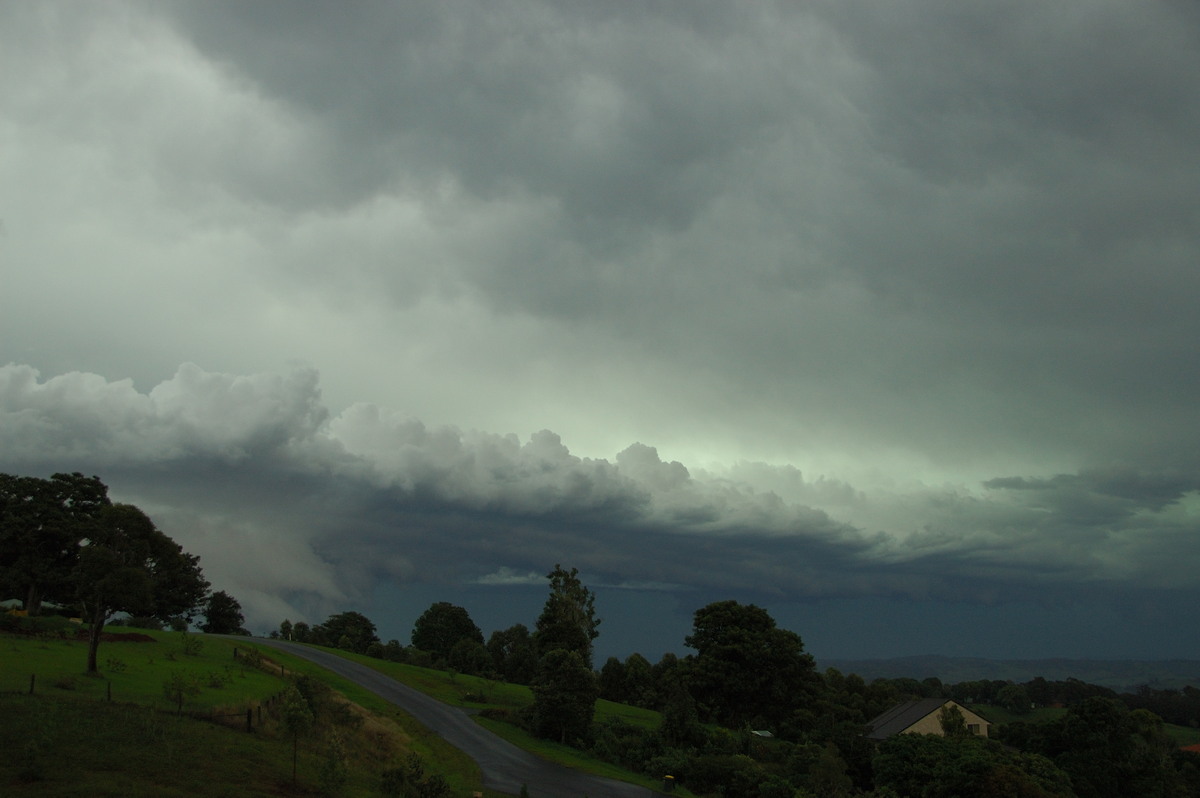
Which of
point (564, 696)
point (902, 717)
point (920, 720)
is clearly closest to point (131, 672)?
point (564, 696)

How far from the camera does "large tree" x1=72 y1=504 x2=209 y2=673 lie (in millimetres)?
40562

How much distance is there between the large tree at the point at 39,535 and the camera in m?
66.8

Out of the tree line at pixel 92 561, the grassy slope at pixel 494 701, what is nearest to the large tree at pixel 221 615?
the tree line at pixel 92 561

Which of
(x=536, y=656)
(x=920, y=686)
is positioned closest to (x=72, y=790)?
(x=536, y=656)

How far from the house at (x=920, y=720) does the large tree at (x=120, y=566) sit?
6156 centimetres

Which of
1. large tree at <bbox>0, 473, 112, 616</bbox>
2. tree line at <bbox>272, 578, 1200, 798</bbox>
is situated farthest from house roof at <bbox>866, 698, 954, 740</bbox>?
large tree at <bbox>0, 473, 112, 616</bbox>

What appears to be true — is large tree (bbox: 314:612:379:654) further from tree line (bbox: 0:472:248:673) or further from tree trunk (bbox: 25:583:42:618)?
tree trunk (bbox: 25:583:42:618)

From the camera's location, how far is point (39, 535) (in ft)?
227

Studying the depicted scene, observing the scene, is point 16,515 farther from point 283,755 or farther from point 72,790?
point 72,790

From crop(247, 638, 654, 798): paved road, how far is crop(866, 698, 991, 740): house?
37546 millimetres

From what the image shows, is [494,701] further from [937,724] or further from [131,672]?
[937,724]

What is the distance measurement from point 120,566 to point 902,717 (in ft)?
240

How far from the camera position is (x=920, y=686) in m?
168

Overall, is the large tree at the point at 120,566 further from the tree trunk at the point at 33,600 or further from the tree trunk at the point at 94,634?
the tree trunk at the point at 33,600
